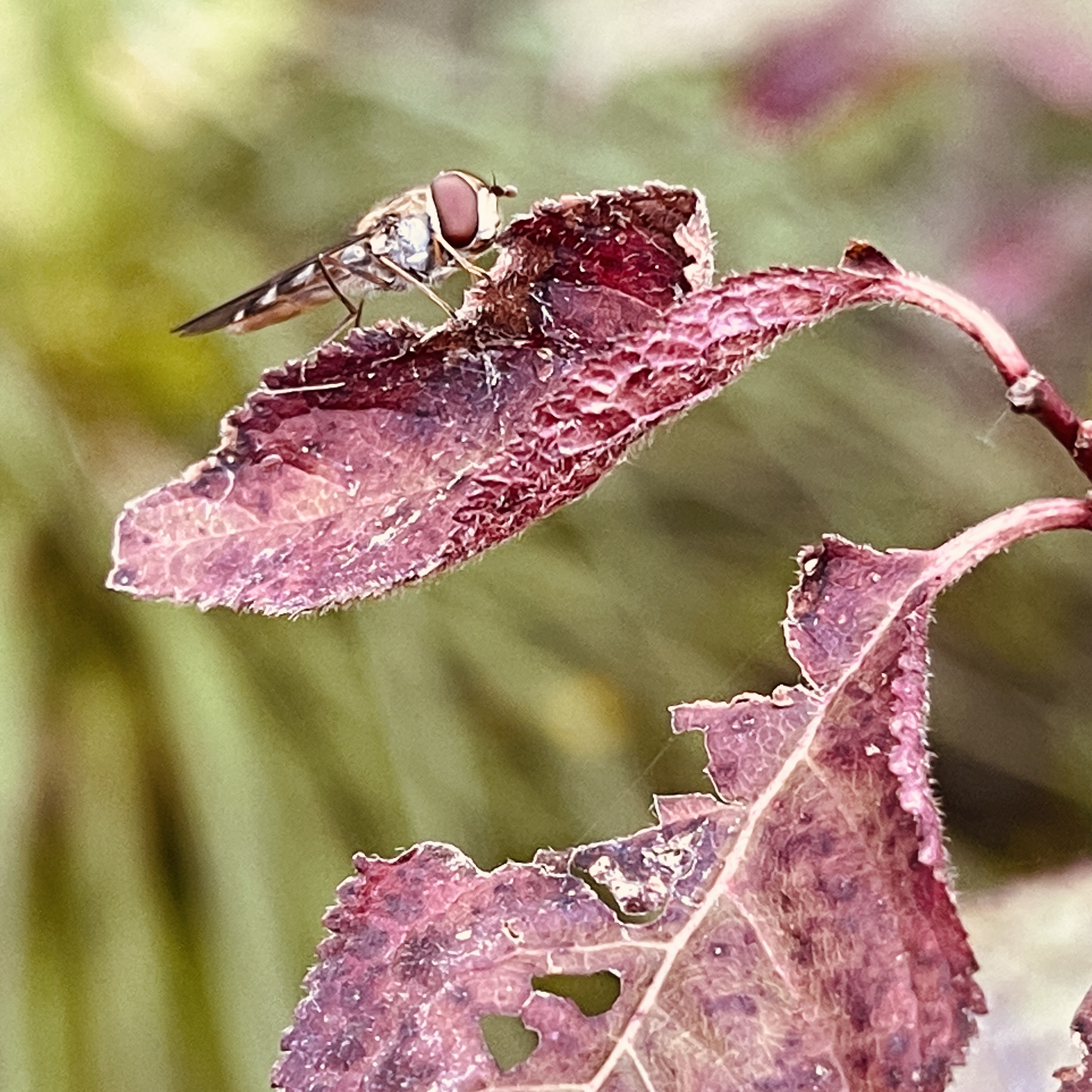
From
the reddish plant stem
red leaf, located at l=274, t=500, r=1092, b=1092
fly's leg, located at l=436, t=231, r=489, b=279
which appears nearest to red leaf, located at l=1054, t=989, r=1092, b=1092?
red leaf, located at l=274, t=500, r=1092, b=1092

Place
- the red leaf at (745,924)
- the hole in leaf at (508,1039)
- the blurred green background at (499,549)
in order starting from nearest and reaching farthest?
1. the red leaf at (745,924)
2. the hole in leaf at (508,1039)
3. the blurred green background at (499,549)

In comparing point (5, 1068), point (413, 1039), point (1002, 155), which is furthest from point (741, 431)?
point (413, 1039)

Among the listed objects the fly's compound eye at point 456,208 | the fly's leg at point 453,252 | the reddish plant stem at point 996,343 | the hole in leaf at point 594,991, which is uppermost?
the fly's compound eye at point 456,208

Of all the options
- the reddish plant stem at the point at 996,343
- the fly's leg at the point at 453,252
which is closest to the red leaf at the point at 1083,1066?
the reddish plant stem at the point at 996,343

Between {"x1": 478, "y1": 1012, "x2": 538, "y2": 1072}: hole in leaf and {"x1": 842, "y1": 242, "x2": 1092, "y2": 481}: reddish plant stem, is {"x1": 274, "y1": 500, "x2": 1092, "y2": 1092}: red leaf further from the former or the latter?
{"x1": 478, "y1": 1012, "x2": 538, "y2": 1072}: hole in leaf

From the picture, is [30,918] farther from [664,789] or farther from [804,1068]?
Result: [804,1068]

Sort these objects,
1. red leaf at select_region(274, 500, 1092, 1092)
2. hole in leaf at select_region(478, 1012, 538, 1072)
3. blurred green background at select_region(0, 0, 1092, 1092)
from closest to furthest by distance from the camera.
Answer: red leaf at select_region(274, 500, 1092, 1092) → hole in leaf at select_region(478, 1012, 538, 1072) → blurred green background at select_region(0, 0, 1092, 1092)

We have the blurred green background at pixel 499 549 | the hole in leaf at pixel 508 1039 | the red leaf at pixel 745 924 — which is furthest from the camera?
the blurred green background at pixel 499 549

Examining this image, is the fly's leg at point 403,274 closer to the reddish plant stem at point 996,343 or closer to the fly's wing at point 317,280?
the fly's wing at point 317,280

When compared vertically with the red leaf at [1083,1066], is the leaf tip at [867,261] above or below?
above
